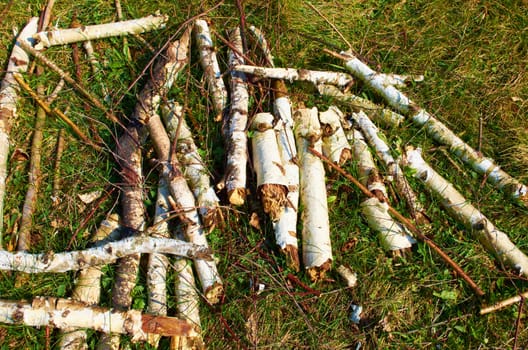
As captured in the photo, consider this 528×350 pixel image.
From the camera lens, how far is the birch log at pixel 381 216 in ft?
11.3

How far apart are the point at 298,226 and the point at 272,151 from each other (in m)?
0.61

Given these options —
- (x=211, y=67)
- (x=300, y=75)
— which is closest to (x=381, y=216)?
(x=300, y=75)

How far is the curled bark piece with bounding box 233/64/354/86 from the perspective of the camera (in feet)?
12.5

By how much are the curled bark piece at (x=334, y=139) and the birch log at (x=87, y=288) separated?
174cm

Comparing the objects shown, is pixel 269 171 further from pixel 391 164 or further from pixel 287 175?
pixel 391 164

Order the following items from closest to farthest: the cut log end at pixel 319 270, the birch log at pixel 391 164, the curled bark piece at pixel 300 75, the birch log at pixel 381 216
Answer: the cut log end at pixel 319 270
the birch log at pixel 381 216
the birch log at pixel 391 164
the curled bark piece at pixel 300 75

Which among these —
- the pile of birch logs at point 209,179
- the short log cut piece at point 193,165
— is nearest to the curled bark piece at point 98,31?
the pile of birch logs at point 209,179

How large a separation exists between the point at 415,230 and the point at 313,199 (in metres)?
0.81

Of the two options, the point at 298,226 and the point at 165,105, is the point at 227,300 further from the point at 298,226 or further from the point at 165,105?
the point at 165,105

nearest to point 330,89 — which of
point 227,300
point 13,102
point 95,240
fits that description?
point 227,300

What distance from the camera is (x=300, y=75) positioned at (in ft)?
12.9

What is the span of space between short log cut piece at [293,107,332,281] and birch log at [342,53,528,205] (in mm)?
699

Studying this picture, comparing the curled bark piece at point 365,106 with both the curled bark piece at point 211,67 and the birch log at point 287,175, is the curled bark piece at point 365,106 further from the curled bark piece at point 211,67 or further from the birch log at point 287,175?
the curled bark piece at point 211,67

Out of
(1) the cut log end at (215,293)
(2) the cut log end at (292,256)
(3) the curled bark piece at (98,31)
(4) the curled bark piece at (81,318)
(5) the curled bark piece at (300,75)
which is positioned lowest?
(4) the curled bark piece at (81,318)
